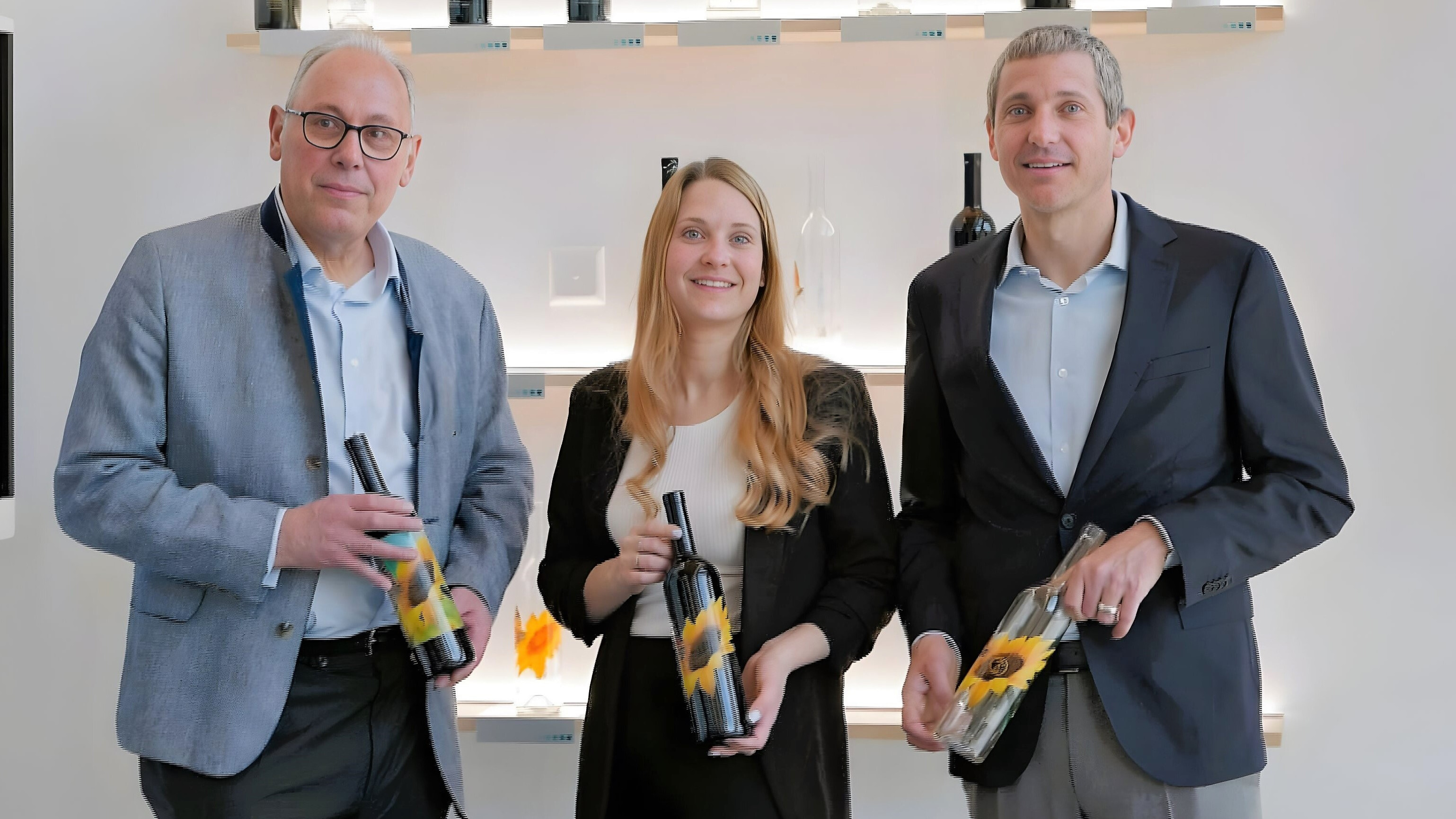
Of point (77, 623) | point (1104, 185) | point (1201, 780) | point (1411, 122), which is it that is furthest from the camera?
point (77, 623)

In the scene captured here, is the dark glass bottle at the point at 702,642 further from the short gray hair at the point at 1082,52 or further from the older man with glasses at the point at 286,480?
the short gray hair at the point at 1082,52

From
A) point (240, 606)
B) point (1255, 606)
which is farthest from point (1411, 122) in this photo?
point (240, 606)

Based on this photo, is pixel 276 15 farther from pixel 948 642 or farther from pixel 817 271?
pixel 948 642

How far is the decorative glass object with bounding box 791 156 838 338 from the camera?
2582 millimetres

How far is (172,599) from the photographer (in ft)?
5.00

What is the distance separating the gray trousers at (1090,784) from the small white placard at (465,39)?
173cm

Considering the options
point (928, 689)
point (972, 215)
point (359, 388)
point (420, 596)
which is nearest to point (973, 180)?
point (972, 215)

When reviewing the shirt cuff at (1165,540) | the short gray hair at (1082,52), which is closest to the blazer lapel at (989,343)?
the shirt cuff at (1165,540)

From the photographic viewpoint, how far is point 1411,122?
2480mm

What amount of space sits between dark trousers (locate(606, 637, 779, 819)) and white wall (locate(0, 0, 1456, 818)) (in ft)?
3.81

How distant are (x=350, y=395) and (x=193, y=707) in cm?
46

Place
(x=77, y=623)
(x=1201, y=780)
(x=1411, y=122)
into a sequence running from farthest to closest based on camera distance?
(x=77, y=623)
(x=1411, y=122)
(x=1201, y=780)

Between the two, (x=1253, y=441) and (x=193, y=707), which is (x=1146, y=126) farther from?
(x=193, y=707)

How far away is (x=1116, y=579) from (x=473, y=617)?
870mm
